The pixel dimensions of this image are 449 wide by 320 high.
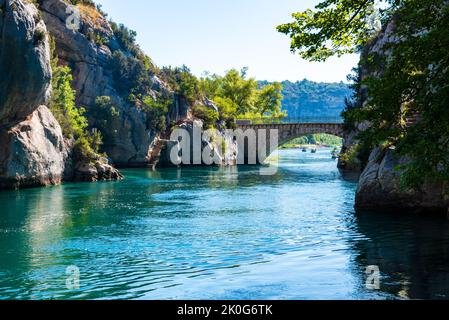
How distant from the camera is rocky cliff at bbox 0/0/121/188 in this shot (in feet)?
137

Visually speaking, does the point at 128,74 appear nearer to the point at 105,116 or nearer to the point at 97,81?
the point at 97,81

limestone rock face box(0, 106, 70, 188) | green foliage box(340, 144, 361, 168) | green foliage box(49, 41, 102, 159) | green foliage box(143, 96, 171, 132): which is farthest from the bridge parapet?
limestone rock face box(0, 106, 70, 188)

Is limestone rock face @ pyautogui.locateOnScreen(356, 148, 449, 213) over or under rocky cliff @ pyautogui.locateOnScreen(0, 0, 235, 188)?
under

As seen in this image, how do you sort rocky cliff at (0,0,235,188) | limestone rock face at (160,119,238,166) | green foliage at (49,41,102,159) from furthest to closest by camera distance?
1. limestone rock face at (160,119,238,166)
2. green foliage at (49,41,102,159)
3. rocky cliff at (0,0,235,188)

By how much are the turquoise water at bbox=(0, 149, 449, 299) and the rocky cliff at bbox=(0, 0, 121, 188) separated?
810 centimetres

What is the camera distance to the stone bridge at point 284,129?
307 ft

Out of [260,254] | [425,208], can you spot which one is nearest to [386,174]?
[425,208]

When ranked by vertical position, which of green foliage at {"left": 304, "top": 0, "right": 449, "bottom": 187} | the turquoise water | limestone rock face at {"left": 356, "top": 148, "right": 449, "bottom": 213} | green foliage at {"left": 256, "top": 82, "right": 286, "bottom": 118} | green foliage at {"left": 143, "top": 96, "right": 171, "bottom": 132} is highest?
green foliage at {"left": 256, "top": 82, "right": 286, "bottom": 118}

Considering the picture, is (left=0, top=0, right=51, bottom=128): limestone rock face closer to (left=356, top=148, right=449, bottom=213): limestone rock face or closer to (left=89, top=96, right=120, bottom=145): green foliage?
(left=356, top=148, right=449, bottom=213): limestone rock face

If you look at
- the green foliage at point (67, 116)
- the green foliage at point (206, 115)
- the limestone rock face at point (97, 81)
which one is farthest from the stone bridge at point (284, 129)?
the green foliage at point (67, 116)

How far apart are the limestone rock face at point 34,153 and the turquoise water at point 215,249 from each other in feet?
24.4

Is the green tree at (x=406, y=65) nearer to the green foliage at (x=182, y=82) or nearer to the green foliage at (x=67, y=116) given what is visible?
the green foliage at (x=67, y=116)

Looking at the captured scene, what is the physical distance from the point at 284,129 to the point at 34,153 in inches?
2221

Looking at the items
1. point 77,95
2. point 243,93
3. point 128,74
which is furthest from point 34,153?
point 243,93
